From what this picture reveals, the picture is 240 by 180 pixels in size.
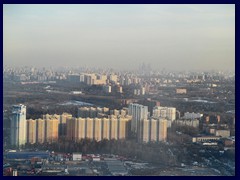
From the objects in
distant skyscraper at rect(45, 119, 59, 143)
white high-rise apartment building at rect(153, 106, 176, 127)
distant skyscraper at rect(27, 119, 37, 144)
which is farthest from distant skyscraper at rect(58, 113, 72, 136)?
white high-rise apartment building at rect(153, 106, 176, 127)

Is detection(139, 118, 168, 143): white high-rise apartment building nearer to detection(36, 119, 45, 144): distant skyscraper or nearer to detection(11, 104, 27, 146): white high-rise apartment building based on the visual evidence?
detection(36, 119, 45, 144): distant skyscraper

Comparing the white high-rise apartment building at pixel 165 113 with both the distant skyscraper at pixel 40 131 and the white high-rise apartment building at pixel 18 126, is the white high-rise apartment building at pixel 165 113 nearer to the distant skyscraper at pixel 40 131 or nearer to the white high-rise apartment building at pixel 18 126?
the distant skyscraper at pixel 40 131

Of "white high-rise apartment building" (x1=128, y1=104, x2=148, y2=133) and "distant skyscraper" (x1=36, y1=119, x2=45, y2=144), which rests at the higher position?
"white high-rise apartment building" (x1=128, y1=104, x2=148, y2=133)

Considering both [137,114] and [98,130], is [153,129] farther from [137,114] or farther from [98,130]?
[98,130]

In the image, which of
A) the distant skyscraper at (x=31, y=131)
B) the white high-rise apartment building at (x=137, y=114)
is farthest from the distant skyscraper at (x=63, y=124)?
the white high-rise apartment building at (x=137, y=114)
